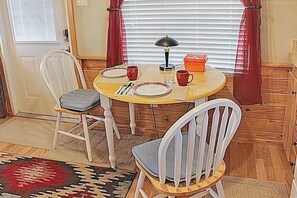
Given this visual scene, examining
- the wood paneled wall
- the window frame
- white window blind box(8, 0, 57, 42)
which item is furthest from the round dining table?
white window blind box(8, 0, 57, 42)

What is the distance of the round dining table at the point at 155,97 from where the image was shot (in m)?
1.83

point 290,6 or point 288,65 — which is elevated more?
point 290,6

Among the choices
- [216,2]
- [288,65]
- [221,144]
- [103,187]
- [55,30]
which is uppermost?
[216,2]

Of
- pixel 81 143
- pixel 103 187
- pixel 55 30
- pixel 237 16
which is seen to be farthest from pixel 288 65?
pixel 55 30

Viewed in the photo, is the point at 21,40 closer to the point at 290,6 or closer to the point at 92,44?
the point at 92,44

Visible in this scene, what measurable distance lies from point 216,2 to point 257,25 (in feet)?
1.24

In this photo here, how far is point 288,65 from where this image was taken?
243 centimetres

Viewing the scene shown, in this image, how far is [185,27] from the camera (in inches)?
102

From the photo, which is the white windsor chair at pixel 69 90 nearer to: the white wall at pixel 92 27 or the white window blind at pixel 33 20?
the white wall at pixel 92 27

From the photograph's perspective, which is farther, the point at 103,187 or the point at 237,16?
the point at 237,16

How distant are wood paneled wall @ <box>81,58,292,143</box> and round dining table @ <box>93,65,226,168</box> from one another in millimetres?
529

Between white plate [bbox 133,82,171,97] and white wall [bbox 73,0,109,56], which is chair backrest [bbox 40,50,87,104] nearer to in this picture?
white wall [bbox 73,0,109,56]

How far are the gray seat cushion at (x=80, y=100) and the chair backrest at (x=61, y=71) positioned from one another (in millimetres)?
100

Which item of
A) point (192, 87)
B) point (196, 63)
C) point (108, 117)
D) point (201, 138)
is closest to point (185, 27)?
point (196, 63)
